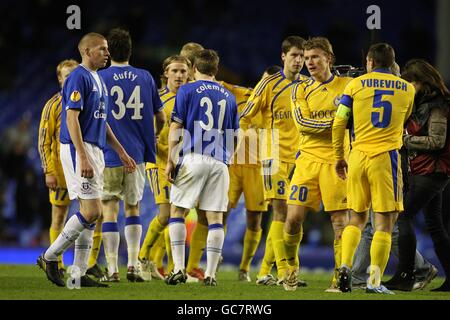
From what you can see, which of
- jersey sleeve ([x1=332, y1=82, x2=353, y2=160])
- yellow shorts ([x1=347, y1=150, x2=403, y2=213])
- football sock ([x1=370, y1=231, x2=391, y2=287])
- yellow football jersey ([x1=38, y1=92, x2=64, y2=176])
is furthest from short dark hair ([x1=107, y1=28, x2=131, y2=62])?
football sock ([x1=370, y1=231, x2=391, y2=287])

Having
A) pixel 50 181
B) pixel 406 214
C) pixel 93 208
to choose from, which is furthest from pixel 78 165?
pixel 406 214

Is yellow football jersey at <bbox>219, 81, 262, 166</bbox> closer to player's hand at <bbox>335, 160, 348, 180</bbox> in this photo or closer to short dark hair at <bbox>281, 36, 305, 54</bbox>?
short dark hair at <bbox>281, 36, 305, 54</bbox>

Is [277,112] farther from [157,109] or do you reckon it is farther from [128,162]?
[128,162]

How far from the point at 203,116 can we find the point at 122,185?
4.00 ft

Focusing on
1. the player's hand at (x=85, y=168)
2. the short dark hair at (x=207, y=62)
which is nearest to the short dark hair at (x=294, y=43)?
the short dark hair at (x=207, y=62)

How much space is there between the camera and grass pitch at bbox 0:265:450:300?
24.9 feet

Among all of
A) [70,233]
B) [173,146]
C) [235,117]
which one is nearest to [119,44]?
[173,146]

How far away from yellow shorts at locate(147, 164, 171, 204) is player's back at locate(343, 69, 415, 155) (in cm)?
288

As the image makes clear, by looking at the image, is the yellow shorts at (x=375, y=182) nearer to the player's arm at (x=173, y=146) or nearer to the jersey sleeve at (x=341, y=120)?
the jersey sleeve at (x=341, y=120)

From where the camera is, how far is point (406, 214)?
9.18 metres

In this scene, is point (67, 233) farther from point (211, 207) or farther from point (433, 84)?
point (433, 84)

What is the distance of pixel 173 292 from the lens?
8078 mm

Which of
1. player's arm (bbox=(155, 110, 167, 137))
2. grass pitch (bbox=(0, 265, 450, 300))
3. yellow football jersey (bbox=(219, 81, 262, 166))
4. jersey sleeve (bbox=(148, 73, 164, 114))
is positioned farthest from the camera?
yellow football jersey (bbox=(219, 81, 262, 166))

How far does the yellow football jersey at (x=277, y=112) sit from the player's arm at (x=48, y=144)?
210 centimetres
